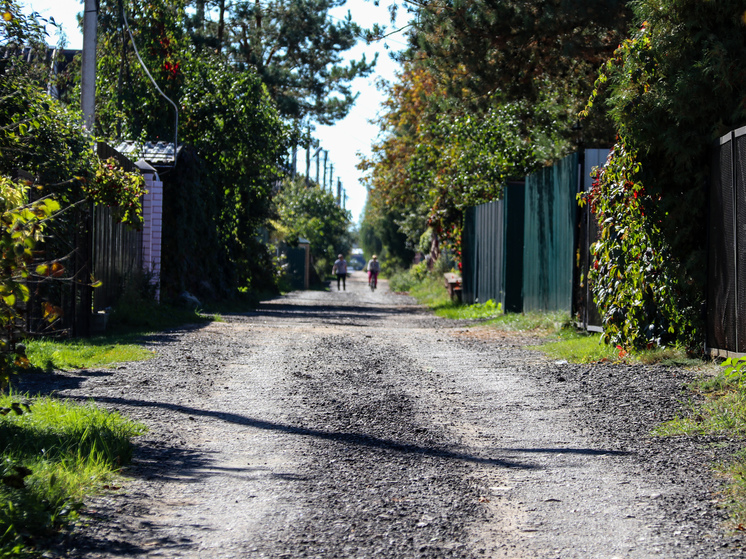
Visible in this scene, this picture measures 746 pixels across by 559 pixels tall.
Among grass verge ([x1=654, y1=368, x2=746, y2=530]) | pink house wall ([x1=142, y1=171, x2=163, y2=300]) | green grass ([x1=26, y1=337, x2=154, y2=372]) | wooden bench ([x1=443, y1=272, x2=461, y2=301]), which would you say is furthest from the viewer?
wooden bench ([x1=443, y1=272, x2=461, y2=301])

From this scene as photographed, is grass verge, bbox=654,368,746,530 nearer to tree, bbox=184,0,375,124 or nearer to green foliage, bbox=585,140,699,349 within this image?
green foliage, bbox=585,140,699,349

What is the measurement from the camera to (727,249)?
7.33 metres

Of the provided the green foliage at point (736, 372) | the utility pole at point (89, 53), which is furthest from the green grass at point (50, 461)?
the utility pole at point (89, 53)

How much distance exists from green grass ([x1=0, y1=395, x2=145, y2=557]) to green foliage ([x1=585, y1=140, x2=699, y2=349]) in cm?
533

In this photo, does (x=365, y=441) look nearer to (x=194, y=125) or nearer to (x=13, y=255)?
(x=13, y=255)

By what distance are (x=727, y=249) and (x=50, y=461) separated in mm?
5857

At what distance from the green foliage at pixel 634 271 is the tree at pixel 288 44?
66.5 feet

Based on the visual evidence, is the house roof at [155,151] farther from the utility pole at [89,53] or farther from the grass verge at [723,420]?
the grass verge at [723,420]

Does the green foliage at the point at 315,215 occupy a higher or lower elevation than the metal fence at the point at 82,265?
higher

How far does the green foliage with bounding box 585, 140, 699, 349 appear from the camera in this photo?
8.13 m

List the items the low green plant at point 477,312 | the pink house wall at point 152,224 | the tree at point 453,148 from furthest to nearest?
the tree at point 453,148, the low green plant at point 477,312, the pink house wall at point 152,224

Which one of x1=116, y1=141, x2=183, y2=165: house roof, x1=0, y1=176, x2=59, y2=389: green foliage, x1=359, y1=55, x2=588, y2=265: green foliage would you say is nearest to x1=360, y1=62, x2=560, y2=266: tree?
x1=359, y1=55, x2=588, y2=265: green foliage

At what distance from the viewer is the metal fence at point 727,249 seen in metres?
7.02

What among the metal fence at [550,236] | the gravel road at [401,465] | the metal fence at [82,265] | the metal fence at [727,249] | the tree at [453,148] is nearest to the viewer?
the gravel road at [401,465]
